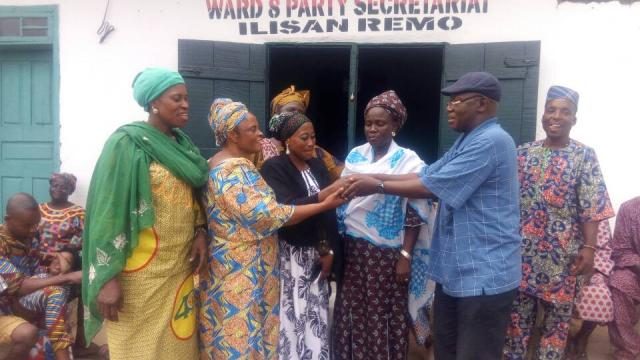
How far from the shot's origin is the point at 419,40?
16.1ft

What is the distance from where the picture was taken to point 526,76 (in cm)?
452

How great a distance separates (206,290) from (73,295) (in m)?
1.63

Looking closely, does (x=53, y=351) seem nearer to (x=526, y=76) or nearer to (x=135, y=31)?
(x=135, y=31)

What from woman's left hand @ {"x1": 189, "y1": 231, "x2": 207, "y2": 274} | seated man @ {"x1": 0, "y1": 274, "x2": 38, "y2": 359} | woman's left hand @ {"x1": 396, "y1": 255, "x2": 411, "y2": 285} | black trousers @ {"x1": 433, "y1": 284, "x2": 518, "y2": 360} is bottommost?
seated man @ {"x1": 0, "y1": 274, "x2": 38, "y2": 359}

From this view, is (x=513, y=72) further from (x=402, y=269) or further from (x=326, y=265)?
(x=326, y=265)

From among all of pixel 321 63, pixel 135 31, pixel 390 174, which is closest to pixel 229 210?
pixel 390 174

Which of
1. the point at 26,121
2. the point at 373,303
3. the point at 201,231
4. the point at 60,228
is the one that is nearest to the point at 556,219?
the point at 373,303

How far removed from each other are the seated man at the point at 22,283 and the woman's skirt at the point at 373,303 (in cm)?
175

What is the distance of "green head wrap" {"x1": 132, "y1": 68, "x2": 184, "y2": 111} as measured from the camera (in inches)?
95.4

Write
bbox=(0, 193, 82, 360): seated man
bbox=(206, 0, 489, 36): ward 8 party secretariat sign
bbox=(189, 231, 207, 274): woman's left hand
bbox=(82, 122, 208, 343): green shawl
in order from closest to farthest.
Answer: bbox=(82, 122, 208, 343): green shawl → bbox=(189, 231, 207, 274): woman's left hand → bbox=(0, 193, 82, 360): seated man → bbox=(206, 0, 489, 36): ward 8 party secretariat sign

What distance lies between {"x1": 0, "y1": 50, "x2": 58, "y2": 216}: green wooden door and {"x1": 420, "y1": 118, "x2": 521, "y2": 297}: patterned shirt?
4.54 metres

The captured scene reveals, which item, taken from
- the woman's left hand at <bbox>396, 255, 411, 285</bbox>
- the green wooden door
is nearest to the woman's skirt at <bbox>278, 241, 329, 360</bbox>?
the woman's left hand at <bbox>396, 255, 411, 285</bbox>

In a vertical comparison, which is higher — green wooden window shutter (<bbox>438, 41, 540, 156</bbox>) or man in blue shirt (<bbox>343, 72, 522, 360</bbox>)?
green wooden window shutter (<bbox>438, 41, 540, 156</bbox>)

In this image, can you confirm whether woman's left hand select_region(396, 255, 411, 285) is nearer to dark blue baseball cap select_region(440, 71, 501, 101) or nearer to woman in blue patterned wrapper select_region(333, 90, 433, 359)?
woman in blue patterned wrapper select_region(333, 90, 433, 359)
